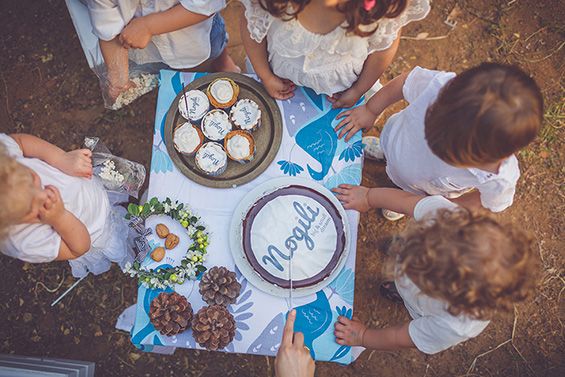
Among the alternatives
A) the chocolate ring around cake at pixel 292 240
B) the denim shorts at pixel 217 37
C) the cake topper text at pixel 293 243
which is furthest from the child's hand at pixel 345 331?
the denim shorts at pixel 217 37

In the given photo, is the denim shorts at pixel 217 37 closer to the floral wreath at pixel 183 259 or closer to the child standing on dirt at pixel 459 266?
the floral wreath at pixel 183 259

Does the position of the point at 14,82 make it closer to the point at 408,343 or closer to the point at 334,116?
the point at 334,116

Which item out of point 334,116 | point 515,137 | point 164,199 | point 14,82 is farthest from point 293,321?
point 14,82

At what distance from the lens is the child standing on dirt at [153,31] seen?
5.45ft

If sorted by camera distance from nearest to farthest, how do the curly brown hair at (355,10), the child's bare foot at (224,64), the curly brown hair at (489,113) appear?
the curly brown hair at (489,113)
the curly brown hair at (355,10)
the child's bare foot at (224,64)

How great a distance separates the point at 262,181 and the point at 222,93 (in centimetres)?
34

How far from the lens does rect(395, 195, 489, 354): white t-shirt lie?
1373 millimetres

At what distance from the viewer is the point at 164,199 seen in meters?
1.63

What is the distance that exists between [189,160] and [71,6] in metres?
0.90

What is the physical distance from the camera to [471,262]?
1.21m

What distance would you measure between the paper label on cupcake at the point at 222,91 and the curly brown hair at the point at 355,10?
35cm

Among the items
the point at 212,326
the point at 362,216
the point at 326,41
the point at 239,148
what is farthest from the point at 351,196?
the point at 362,216

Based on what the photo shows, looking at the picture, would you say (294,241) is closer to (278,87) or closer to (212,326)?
(212,326)

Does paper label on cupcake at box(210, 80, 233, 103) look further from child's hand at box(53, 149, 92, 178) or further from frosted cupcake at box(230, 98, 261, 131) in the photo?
child's hand at box(53, 149, 92, 178)
